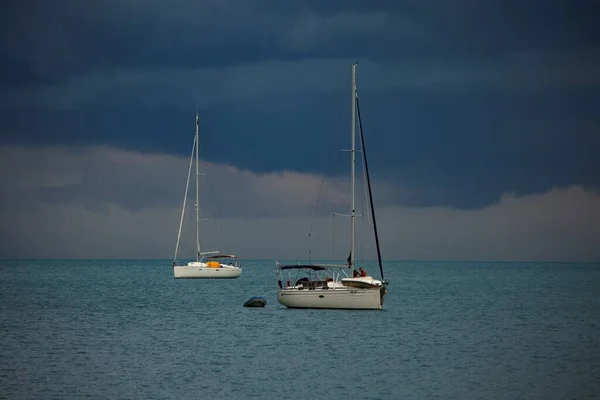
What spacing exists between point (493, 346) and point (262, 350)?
53.2ft

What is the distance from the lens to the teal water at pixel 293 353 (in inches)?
1719

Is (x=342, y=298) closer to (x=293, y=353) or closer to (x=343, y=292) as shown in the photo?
(x=343, y=292)

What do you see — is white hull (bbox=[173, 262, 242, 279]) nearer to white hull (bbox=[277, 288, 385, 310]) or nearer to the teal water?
the teal water

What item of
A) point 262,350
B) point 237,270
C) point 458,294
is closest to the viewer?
point 262,350

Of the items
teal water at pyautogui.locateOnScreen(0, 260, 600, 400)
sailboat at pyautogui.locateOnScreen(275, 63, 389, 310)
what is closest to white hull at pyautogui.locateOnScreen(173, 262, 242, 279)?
teal water at pyautogui.locateOnScreen(0, 260, 600, 400)

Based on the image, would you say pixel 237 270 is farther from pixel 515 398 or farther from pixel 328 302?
pixel 515 398

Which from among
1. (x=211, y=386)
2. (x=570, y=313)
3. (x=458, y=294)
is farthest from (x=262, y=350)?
(x=458, y=294)

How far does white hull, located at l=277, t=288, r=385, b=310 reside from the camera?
73.6 m

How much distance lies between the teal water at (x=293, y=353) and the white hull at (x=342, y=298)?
137 cm

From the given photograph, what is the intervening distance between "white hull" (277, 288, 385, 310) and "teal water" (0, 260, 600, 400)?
1.37 m

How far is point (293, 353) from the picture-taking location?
56.6 meters

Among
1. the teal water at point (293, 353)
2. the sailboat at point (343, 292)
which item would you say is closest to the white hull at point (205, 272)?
the teal water at point (293, 353)

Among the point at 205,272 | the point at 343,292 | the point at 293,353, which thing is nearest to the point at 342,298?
the point at 343,292

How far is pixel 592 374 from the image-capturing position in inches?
1900
